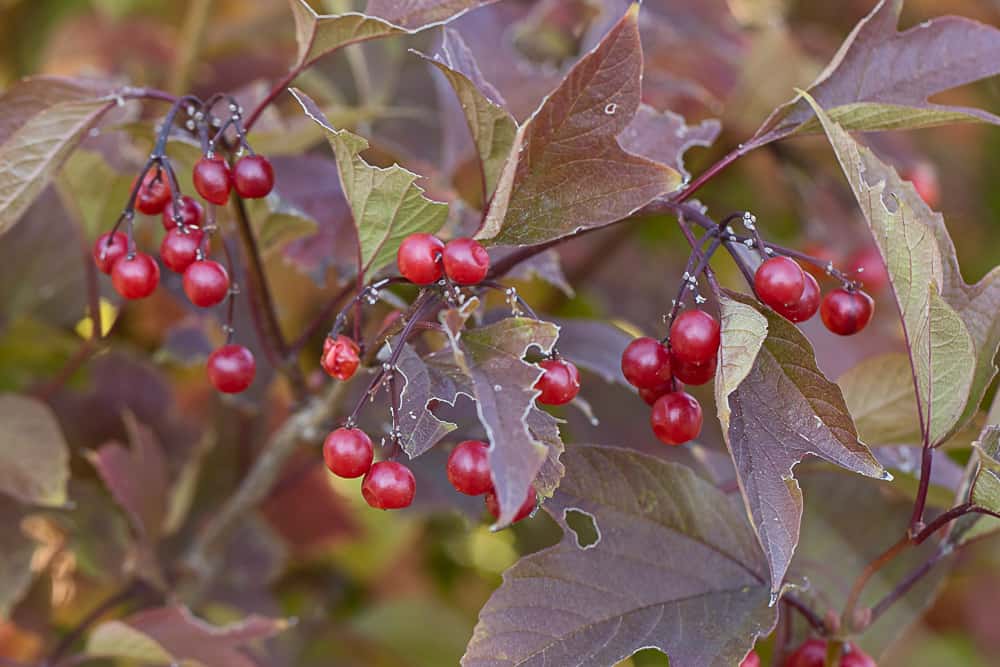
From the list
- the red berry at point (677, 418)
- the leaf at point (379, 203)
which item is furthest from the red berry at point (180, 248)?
the red berry at point (677, 418)

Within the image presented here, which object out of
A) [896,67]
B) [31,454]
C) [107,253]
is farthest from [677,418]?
[31,454]

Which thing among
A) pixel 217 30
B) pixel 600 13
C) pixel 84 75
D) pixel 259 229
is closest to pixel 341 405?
pixel 259 229

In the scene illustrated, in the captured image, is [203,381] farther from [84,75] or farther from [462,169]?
[84,75]

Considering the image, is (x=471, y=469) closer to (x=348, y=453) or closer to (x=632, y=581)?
(x=348, y=453)

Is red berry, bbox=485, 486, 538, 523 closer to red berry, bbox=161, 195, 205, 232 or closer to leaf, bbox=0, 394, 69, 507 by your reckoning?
red berry, bbox=161, 195, 205, 232

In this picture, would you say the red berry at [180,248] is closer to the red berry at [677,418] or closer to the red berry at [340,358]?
the red berry at [340,358]
